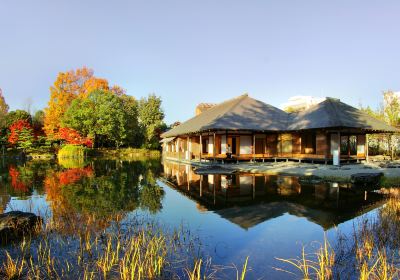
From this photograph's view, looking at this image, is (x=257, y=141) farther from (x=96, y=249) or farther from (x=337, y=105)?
(x=96, y=249)

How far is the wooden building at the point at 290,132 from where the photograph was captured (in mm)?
21703

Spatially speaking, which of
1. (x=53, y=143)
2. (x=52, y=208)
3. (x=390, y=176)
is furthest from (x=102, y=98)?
(x=390, y=176)

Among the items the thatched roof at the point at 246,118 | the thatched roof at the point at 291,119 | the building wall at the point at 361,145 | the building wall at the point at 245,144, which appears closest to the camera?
the thatched roof at the point at 291,119

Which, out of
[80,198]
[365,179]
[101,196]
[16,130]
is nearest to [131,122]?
[16,130]

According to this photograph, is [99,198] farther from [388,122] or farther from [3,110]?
[3,110]

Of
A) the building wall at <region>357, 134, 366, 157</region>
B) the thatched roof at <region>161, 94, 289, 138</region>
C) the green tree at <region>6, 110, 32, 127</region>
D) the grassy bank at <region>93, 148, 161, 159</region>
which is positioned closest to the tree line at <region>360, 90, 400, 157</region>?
the building wall at <region>357, 134, 366, 157</region>

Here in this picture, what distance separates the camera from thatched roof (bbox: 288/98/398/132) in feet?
67.9

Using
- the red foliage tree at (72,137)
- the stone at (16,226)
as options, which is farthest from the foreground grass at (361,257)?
the red foliage tree at (72,137)

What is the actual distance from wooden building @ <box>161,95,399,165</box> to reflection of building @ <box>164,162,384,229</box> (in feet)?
27.0

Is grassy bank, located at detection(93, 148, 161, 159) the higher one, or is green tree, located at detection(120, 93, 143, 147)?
green tree, located at detection(120, 93, 143, 147)

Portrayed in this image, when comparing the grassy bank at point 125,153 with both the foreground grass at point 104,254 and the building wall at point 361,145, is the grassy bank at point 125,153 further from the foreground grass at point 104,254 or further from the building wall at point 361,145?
the foreground grass at point 104,254

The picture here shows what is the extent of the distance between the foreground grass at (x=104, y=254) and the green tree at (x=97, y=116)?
35.2 m

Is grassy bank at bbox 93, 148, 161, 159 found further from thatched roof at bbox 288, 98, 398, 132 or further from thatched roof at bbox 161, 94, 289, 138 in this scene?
thatched roof at bbox 288, 98, 398, 132

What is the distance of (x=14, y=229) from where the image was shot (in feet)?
22.8
